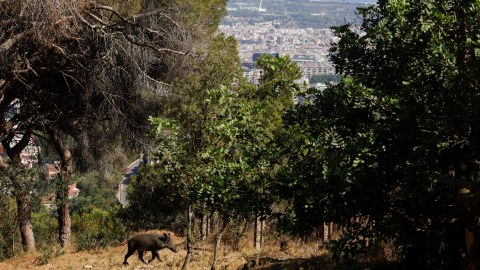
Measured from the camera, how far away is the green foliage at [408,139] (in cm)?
486

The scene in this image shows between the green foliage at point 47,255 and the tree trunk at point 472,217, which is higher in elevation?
the tree trunk at point 472,217

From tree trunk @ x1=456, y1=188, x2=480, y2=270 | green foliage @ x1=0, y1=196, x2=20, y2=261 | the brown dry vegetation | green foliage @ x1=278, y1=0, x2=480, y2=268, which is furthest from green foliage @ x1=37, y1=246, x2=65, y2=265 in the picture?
tree trunk @ x1=456, y1=188, x2=480, y2=270

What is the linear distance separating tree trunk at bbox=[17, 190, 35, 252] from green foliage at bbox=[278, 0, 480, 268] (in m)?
10.7

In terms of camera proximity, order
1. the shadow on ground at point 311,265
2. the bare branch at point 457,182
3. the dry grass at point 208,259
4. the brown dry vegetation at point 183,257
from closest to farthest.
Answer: the bare branch at point 457,182 → the shadow on ground at point 311,265 → the dry grass at point 208,259 → the brown dry vegetation at point 183,257

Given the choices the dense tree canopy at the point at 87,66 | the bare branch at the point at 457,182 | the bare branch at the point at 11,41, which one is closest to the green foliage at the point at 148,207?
the dense tree canopy at the point at 87,66

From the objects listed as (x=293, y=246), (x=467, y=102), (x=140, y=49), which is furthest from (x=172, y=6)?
(x=467, y=102)

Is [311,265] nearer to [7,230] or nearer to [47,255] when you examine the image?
[47,255]

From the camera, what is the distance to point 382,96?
18.6 ft

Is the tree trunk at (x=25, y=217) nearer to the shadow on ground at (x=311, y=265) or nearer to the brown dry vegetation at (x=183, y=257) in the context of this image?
the brown dry vegetation at (x=183, y=257)

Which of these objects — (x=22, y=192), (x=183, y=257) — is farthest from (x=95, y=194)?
(x=183, y=257)

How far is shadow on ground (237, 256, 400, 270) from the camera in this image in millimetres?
8188

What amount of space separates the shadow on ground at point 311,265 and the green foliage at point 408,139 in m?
1.99

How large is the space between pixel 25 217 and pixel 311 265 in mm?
10240

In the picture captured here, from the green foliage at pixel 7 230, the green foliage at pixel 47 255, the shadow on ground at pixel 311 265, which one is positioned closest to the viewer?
the shadow on ground at pixel 311 265
